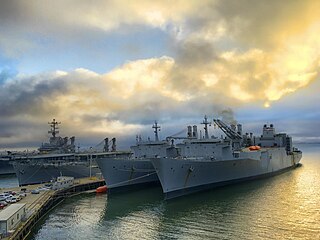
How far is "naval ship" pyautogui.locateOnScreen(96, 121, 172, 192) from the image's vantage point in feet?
120

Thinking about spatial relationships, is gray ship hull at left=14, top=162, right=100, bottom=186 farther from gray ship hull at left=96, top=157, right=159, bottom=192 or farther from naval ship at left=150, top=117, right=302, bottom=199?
naval ship at left=150, top=117, right=302, bottom=199

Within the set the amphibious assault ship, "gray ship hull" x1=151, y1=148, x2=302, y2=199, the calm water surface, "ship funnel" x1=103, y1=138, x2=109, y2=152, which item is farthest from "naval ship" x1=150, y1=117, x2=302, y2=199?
the amphibious assault ship

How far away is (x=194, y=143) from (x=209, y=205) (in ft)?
41.1

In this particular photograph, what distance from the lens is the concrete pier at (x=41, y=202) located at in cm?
2095

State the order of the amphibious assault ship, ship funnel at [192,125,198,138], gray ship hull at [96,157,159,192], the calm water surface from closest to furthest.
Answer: the calm water surface < gray ship hull at [96,157,159,192] < ship funnel at [192,125,198,138] < the amphibious assault ship

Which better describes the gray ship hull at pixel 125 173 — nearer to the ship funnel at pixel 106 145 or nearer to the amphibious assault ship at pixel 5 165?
the ship funnel at pixel 106 145

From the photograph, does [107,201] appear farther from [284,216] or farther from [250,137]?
[250,137]

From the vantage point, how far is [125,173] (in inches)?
1489

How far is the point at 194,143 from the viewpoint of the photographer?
3922 cm

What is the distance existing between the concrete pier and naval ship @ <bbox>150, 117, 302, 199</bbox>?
33.5ft

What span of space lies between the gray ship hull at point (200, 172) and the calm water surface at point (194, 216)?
1064 millimetres

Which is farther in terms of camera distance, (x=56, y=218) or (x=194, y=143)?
(x=194, y=143)

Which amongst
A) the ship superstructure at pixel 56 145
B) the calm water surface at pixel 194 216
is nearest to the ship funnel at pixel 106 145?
the ship superstructure at pixel 56 145

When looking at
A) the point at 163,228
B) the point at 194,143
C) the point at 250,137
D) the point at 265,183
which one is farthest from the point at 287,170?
the point at 163,228
